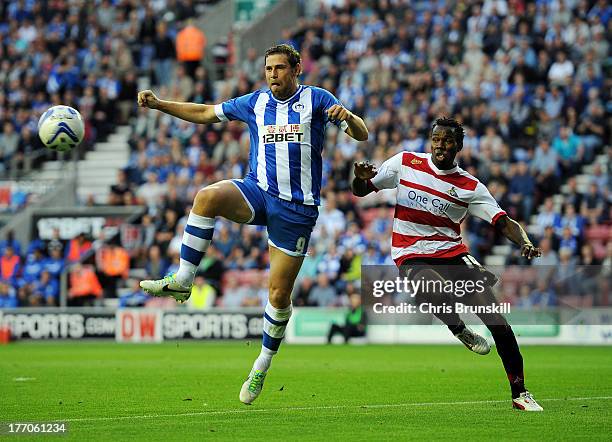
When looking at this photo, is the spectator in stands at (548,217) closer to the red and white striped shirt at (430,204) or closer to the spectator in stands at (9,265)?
the spectator in stands at (9,265)

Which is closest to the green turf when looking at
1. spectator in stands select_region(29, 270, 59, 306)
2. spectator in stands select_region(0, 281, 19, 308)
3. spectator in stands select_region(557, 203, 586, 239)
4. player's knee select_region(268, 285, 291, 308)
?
player's knee select_region(268, 285, 291, 308)

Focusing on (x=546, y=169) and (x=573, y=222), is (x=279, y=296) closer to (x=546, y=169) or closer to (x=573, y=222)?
(x=573, y=222)

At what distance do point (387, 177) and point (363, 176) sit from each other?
471mm

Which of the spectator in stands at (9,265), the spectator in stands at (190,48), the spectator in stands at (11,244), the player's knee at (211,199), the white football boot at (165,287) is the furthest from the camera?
the spectator in stands at (190,48)

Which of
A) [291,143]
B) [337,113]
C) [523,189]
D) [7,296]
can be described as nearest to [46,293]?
[7,296]

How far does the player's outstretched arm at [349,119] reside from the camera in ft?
32.0

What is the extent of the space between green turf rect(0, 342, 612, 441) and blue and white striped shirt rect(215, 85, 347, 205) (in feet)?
6.47

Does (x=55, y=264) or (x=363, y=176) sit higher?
(x=363, y=176)

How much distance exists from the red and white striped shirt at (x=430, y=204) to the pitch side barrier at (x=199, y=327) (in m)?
11.2

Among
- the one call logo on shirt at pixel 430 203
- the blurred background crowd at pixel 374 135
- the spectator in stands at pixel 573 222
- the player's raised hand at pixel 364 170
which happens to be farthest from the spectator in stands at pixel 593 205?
the player's raised hand at pixel 364 170

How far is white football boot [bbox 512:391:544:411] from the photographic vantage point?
412 inches

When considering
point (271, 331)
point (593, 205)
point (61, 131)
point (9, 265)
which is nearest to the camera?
point (271, 331)

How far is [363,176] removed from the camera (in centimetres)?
1069

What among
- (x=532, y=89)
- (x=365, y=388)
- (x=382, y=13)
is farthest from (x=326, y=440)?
(x=382, y=13)
